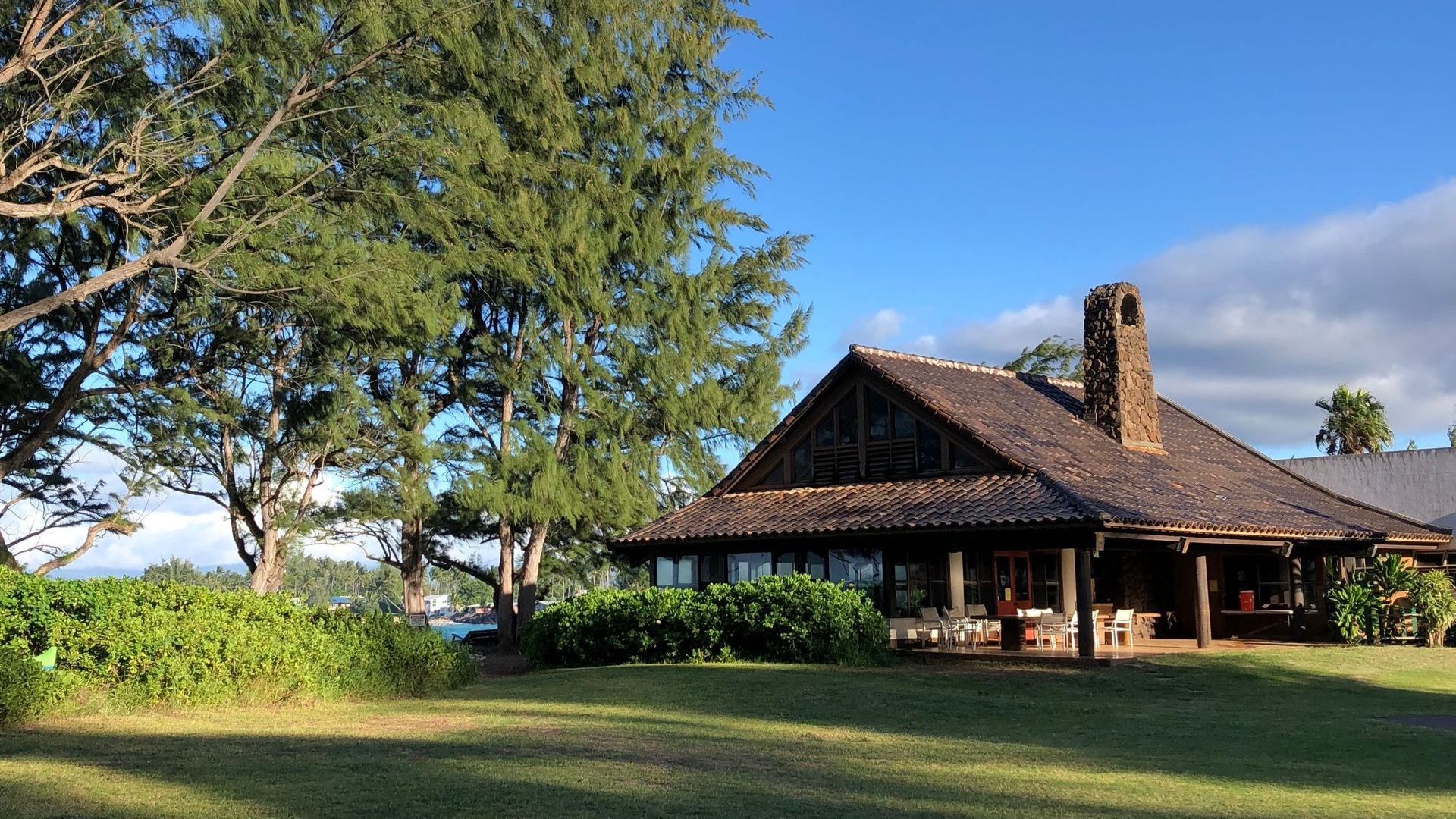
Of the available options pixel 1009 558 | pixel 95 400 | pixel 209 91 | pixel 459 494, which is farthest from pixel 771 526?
pixel 95 400

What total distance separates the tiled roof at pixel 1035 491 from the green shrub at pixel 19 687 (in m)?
12.8

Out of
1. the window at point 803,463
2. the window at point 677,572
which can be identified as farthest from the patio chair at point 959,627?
the window at point 677,572

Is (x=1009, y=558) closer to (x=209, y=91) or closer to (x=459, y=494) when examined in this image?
(x=459, y=494)

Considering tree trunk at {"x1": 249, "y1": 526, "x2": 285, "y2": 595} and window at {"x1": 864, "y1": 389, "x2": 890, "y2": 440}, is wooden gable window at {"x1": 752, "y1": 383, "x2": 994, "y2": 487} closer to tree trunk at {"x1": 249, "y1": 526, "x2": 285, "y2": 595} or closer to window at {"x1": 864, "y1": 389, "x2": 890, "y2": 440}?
window at {"x1": 864, "y1": 389, "x2": 890, "y2": 440}

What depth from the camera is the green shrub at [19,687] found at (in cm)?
1084

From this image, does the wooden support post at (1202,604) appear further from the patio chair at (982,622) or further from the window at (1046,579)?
the patio chair at (982,622)

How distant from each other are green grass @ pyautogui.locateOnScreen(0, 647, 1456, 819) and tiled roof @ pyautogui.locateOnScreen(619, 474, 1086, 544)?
122 inches

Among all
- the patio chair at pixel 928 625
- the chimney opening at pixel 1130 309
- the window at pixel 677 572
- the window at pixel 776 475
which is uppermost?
the chimney opening at pixel 1130 309

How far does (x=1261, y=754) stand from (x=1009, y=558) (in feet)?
44.1

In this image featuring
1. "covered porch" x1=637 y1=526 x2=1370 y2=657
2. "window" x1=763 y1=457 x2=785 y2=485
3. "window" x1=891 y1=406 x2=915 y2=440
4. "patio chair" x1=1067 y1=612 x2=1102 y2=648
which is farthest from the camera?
"window" x1=763 y1=457 x2=785 y2=485

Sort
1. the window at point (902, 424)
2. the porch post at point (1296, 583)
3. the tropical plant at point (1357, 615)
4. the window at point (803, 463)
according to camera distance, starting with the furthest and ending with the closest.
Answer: the porch post at point (1296, 583) < the window at point (803, 463) < the window at point (902, 424) < the tropical plant at point (1357, 615)

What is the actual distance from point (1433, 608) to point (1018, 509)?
379 inches

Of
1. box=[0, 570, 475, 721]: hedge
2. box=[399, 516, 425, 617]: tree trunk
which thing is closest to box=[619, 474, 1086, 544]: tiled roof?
box=[0, 570, 475, 721]: hedge

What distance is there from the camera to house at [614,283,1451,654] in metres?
20.0
